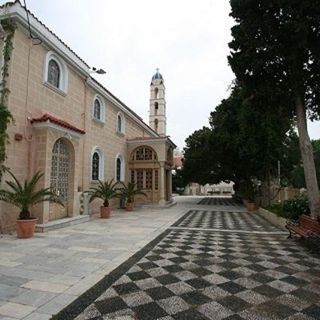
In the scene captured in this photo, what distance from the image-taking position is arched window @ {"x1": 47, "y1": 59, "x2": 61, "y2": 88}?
36.8 feet

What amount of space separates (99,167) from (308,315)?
42.5 feet

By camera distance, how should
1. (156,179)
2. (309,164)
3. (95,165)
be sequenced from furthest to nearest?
(156,179)
(95,165)
(309,164)

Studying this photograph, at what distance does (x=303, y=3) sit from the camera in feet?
25.4

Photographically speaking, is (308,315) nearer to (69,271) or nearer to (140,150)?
(69,271)

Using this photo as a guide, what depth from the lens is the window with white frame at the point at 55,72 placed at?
35.4 feet

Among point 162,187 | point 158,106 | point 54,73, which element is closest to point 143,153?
point 162,187

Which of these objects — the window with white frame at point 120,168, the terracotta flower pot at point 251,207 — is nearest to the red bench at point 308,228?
the terracotta flower pot at point 251,207

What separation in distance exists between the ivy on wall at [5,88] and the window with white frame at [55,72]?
68.1 inches

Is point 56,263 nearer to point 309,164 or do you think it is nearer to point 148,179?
point 309,164

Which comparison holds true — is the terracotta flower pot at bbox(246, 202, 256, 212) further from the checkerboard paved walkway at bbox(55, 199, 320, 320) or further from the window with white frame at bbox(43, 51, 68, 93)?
the window with white frame at bbox(43, 51, 68, 93)

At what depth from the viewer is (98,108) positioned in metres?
15.6

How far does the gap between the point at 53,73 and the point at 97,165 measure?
5.39m

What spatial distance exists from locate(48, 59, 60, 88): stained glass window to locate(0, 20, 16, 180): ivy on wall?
219cm

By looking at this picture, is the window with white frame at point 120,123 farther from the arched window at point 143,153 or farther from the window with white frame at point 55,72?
the window with white frame at point 55,72
